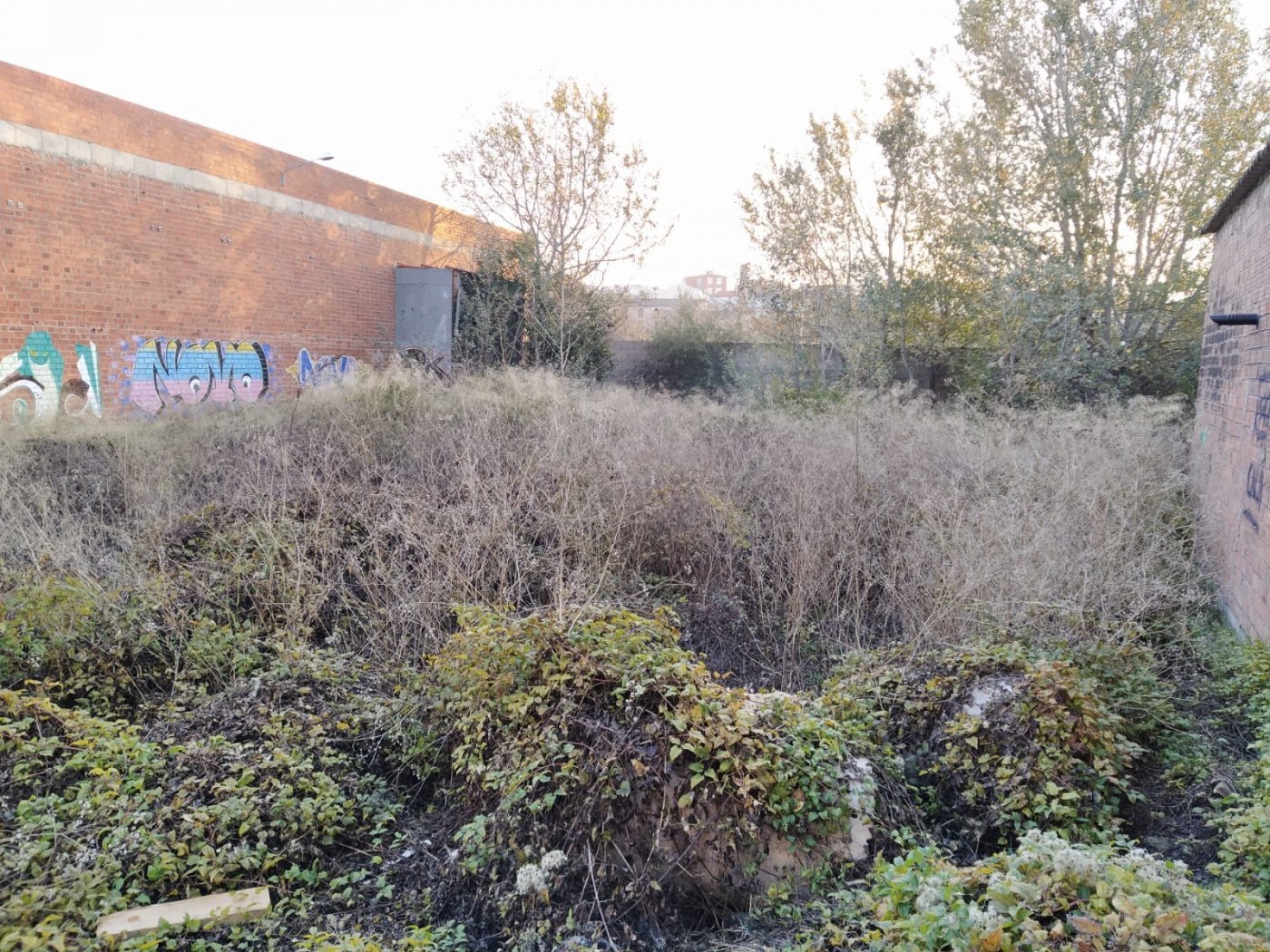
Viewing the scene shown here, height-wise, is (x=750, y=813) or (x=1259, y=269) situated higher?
(x=1259, y=269)

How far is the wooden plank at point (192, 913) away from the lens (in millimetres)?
2662

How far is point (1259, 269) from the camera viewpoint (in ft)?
17.8

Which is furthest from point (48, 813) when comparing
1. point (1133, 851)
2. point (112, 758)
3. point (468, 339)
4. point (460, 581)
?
point (468, 339)

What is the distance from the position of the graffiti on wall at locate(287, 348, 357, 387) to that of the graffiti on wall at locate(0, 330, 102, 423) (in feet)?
11.9

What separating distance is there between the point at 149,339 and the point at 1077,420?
1199 centimetres

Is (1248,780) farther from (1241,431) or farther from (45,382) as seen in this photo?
(45,382)

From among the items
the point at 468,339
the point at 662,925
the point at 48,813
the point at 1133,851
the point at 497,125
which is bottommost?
the point at 662,925

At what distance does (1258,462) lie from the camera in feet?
16.2

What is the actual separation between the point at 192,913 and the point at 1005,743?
3.06 m

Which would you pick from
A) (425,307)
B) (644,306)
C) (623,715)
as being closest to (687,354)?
(644,306)

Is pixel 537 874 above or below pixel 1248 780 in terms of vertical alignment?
below

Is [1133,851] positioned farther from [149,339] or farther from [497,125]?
[497,125]

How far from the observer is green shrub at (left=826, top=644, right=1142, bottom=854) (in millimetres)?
3215

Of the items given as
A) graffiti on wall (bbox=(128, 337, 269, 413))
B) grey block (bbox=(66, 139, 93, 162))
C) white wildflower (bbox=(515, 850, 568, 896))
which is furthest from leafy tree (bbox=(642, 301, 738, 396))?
white wildflower (bbox=(515, 850, 568, 896))
